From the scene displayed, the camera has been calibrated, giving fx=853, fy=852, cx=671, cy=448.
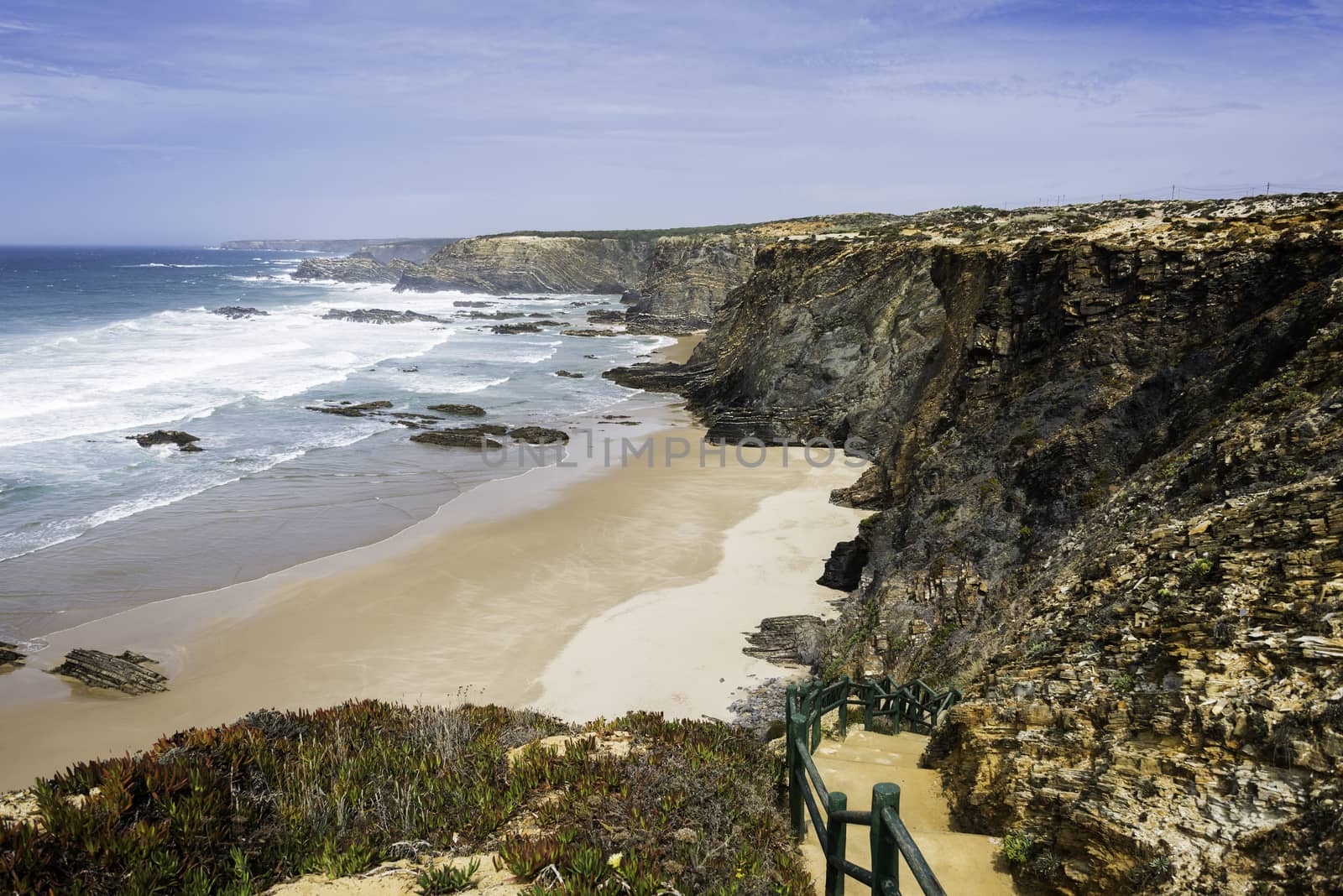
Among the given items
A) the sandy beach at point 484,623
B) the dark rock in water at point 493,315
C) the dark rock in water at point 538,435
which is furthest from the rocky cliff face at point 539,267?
the sandy beach at point 484,623

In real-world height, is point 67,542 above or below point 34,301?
below

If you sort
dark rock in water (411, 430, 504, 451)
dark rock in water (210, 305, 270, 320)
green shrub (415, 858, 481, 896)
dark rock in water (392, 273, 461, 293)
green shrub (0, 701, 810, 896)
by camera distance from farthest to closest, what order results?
dark rock in water (392, 273, 461, 293), dark rock in water (210, 305, 270, 320), dark rock in water (411, 430, 504, 451), green shrub (415, 858, 481, 896), green shrub (0, 701, 810, 896)

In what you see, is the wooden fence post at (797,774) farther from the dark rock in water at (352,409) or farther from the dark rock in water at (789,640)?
the dark rock in water at (352,409)

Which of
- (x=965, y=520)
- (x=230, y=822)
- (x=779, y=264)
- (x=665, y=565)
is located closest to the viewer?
(x=230, y=822)

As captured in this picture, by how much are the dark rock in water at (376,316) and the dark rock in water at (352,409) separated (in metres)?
40.4

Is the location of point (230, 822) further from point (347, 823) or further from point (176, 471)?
point (176, 471)

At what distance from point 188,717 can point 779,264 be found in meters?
32.7

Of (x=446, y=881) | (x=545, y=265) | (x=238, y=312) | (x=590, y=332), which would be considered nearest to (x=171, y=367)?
(x=590, y=332)

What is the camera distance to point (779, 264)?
40.4m

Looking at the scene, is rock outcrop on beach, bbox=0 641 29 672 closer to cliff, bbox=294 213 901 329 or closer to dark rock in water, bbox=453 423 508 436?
dark rock in water, bbox=453 423 508 436

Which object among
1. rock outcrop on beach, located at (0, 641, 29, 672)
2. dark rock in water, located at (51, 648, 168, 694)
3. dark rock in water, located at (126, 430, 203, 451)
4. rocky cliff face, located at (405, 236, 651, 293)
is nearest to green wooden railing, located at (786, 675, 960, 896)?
dark rock in water, located at (51, 648, 168, 694)

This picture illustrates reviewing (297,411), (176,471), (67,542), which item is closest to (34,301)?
(297,411)

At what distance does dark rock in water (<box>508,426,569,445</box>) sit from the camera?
31953 mm

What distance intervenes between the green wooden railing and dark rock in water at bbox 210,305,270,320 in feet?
251
